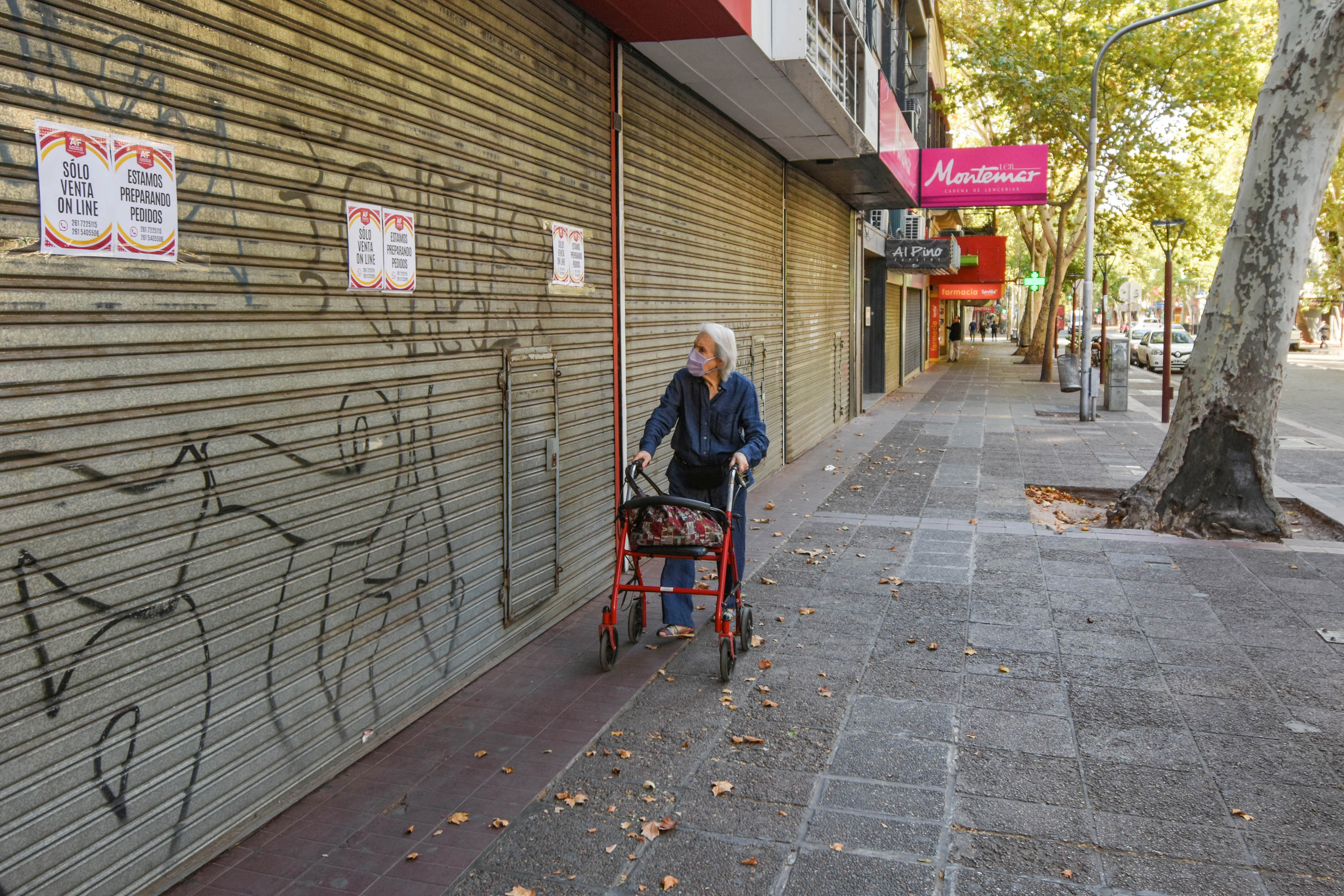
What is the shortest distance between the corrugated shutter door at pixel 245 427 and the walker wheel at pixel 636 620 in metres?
0.66

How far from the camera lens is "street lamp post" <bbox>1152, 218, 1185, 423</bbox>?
19.0 meters

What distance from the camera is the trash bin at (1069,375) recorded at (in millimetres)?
26250

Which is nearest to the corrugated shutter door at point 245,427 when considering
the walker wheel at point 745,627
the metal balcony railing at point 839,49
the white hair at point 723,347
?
the white hair at point 723,347

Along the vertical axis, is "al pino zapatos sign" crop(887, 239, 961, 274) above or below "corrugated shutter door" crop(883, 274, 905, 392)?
above

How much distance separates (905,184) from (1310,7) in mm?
8554

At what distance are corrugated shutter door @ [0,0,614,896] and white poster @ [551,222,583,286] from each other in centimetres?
52

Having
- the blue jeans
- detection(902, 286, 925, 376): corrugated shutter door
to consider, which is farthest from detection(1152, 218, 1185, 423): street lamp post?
the blue jeans

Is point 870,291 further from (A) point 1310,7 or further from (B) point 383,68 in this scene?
(B) point 383,68

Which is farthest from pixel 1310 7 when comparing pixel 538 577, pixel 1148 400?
pixel 1148 400

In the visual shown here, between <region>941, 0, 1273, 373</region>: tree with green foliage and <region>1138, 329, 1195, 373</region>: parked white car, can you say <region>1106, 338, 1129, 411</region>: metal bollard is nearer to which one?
<region>941, 0, 1273, 373</region>: tree with green foliage

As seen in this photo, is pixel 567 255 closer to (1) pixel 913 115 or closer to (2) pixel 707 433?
(2) pixel 707 433

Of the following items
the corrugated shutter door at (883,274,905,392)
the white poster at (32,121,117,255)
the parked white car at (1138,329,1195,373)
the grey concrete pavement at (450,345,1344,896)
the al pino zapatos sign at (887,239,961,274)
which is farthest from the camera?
the parked white car at (1138,329,1195,373)

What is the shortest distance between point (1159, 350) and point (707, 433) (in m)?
37.3

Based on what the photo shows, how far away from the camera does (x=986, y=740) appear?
4.76 meters
